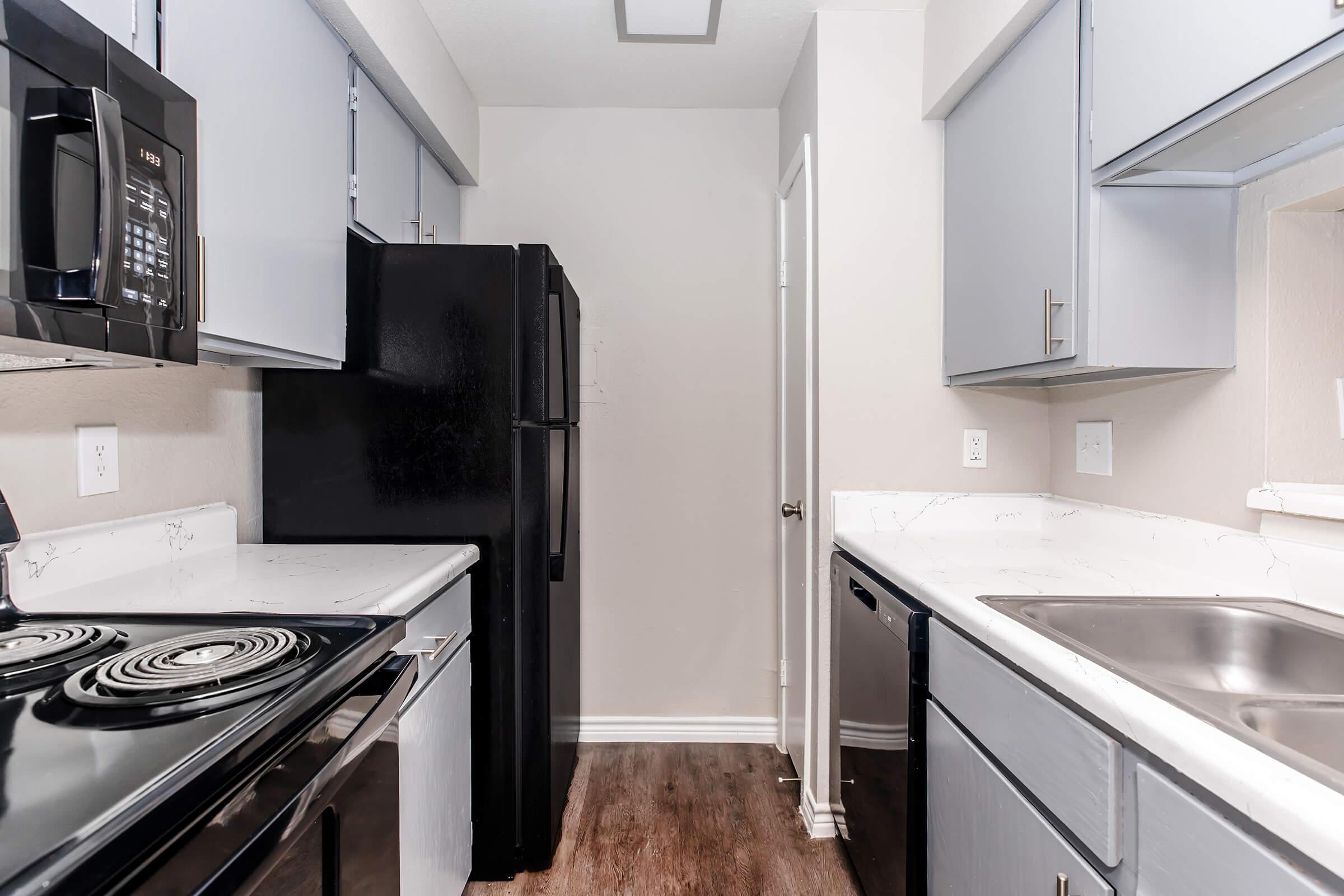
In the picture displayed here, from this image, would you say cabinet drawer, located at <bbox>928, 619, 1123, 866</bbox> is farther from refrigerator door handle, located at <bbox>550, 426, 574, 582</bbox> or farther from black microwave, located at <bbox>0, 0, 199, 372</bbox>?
black microwave, located at <bbox>0, 0, 199, 372</bbox>

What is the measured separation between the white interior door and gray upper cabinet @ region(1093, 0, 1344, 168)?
34.1 inches

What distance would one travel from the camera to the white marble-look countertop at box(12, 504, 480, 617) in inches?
45.1

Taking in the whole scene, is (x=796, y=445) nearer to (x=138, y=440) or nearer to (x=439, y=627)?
(x=439, y=627)

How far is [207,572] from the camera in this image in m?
1.38

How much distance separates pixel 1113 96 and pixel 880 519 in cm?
114

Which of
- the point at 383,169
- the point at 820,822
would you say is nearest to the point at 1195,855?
the point at 820,822

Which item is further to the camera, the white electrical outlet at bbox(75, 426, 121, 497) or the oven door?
the white electrical outlet at bbox(75, 426, 121, 497)

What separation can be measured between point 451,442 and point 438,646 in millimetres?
553

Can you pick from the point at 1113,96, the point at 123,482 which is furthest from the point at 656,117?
the point at 123,482

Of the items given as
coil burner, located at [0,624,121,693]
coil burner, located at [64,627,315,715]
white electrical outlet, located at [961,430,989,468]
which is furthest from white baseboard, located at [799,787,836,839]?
coil burner, located at [0,624,121,693]

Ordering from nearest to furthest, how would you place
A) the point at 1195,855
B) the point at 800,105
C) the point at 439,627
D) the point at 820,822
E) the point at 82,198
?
the point at 1195,855, the point at 82,198, the point at 439,627, the point at 820,822, the point at 800,105

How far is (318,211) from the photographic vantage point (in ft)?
5.10

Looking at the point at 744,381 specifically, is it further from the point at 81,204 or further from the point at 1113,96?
the point at 81,204

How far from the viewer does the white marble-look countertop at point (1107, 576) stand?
0.60 m
